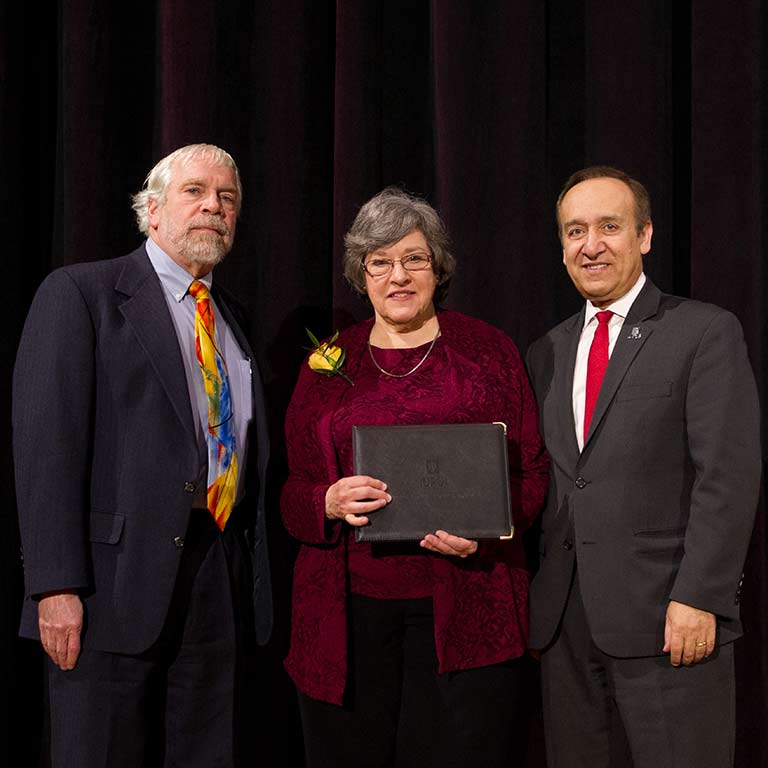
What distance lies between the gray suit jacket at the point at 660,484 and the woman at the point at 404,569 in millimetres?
126

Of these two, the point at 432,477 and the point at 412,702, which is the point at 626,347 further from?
the point at 412,702

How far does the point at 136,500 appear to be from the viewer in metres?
1.75

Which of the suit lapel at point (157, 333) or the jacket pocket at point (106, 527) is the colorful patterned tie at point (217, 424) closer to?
the suit lapel at point (157, 333)

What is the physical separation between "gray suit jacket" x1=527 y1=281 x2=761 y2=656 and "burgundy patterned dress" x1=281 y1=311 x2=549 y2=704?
0.10 meters

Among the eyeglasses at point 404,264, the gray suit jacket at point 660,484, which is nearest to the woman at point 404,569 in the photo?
the eyeglasses at point 404,264

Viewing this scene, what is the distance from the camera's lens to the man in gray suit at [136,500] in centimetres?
169

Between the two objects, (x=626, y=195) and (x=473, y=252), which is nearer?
(x=626, y=195)

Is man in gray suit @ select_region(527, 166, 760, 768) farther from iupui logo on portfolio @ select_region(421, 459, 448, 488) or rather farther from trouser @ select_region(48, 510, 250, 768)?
trouser @ select_region(48, 510, 250, 768)

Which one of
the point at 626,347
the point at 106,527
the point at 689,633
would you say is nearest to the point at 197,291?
the point at 106,527

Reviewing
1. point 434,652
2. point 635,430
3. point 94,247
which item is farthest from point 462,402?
point 94,247

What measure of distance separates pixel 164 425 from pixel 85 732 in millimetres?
607

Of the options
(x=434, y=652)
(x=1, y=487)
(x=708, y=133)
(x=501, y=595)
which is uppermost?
(x=708, y=133)

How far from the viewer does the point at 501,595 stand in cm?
185

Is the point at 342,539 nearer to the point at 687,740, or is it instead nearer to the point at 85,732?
the point at 85,732
